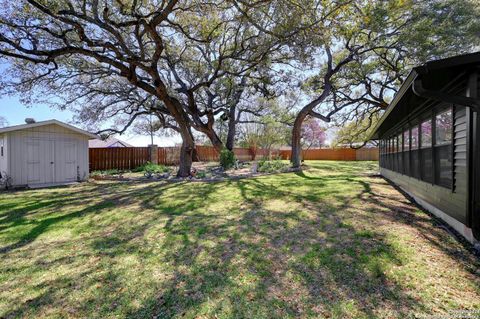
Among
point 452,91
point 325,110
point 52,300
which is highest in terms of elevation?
point 325,110

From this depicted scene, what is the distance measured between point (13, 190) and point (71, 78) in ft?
17.5

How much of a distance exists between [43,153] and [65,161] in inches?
32.0

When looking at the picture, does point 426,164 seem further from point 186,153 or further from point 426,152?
point 186,153

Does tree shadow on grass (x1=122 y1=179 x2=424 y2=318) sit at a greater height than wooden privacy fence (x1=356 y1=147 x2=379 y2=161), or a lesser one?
lesser

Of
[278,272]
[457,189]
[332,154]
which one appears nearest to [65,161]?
[278,272]

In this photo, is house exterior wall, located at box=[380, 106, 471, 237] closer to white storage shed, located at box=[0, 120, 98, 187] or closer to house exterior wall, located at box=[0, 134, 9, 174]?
white storage shed, located at box=[0, 120, 98, 187]

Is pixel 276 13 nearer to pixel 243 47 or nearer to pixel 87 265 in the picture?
pixel 243 47

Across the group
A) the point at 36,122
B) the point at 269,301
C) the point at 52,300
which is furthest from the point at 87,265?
the point at 36,122

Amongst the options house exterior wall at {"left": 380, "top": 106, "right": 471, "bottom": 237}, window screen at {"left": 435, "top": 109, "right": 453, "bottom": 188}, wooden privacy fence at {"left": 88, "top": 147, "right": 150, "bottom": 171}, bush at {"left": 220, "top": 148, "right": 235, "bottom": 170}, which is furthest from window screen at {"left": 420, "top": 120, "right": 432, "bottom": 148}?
wooden privacy fence at {"left": 88, "top": 147, "right": 150, "bottom": 171}

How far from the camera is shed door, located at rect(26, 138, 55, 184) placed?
9.39 meters

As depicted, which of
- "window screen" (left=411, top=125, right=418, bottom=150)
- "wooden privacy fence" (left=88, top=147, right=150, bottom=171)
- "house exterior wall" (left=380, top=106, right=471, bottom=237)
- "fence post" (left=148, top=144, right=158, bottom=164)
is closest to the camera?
"house exterior wall" (left=380, top=106, right=471, bottom=237)

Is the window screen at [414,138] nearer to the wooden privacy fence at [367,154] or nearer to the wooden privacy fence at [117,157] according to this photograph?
the wooden privacy fence at [117,157]

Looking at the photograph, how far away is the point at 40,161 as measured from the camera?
9672 mm

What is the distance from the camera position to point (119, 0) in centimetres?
659
